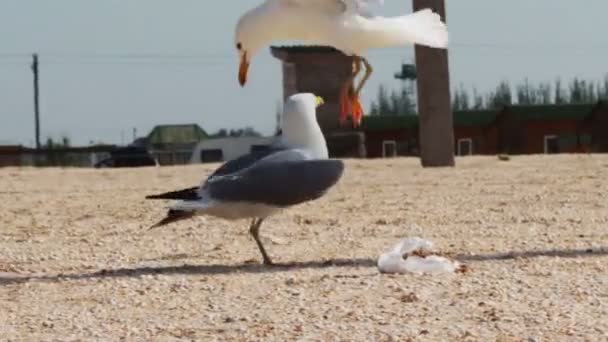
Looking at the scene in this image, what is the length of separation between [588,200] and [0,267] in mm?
4779

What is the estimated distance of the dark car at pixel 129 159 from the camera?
1101 inches

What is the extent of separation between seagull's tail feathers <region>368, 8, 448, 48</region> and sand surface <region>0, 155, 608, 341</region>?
114cm

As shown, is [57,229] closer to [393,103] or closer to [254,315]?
[254,315]

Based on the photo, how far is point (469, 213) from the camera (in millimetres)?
8906

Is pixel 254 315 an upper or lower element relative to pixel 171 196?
lower

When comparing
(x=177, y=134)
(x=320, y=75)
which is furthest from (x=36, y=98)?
(x=320, y=75)

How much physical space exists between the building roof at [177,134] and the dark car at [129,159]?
43.7 feet

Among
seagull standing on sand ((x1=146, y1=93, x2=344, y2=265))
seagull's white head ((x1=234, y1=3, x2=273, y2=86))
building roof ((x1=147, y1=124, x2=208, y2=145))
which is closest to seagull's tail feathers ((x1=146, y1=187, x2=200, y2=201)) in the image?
seagull standing on sand ((x1=146, y1=93, x2=344, y2=265))

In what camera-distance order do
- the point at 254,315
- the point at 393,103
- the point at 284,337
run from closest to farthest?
1. the point at 284,337
2. the point at 254,315
3. the point at 393,103

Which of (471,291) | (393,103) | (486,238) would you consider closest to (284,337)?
(471,291)

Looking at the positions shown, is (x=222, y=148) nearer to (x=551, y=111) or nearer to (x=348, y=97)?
(x=551, y=111)

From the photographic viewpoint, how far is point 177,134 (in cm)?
4428

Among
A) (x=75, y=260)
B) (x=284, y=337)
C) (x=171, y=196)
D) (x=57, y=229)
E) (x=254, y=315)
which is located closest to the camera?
(x=284, y=337)

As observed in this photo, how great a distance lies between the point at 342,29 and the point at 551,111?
90.8ft
